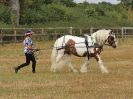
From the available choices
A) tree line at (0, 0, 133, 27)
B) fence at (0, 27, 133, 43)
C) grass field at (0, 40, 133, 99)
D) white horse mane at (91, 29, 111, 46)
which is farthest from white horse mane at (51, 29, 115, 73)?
tree line at (0, 0, 133, 27)

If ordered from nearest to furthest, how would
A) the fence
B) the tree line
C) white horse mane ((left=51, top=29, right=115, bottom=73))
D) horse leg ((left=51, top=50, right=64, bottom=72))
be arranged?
1. white horse mane ((left=51, top=29, right=115, bottom=73))
2. horse leg ((left=51, top=50, right=64, bottom=72))
3. the fence
4. the tree line

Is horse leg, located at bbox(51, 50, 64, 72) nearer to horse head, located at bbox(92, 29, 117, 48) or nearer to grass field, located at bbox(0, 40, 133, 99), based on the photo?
grass field, located at bbox(0, 40, 133, 99)

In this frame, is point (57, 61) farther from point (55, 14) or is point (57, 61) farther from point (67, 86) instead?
point (55, 14)

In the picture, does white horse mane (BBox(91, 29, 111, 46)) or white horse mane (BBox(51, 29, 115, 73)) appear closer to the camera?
white horse mane (BBox(51, 29, 115, 73))

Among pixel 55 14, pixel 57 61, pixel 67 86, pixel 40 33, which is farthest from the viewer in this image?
pixel 55 14

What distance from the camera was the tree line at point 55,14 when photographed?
178 feet

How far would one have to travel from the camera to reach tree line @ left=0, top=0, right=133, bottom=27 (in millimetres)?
54344

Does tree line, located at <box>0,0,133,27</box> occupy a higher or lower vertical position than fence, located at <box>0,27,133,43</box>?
higher

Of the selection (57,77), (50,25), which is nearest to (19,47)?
(50,25)

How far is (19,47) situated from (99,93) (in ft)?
91.7

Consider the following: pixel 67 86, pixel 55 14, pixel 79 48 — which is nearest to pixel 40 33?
pixel 55 14

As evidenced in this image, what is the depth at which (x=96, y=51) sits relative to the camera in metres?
21.4

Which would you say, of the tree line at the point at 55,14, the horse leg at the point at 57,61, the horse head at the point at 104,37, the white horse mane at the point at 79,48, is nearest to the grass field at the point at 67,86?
the horse leg at the point at 57,61

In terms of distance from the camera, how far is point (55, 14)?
6256cm
